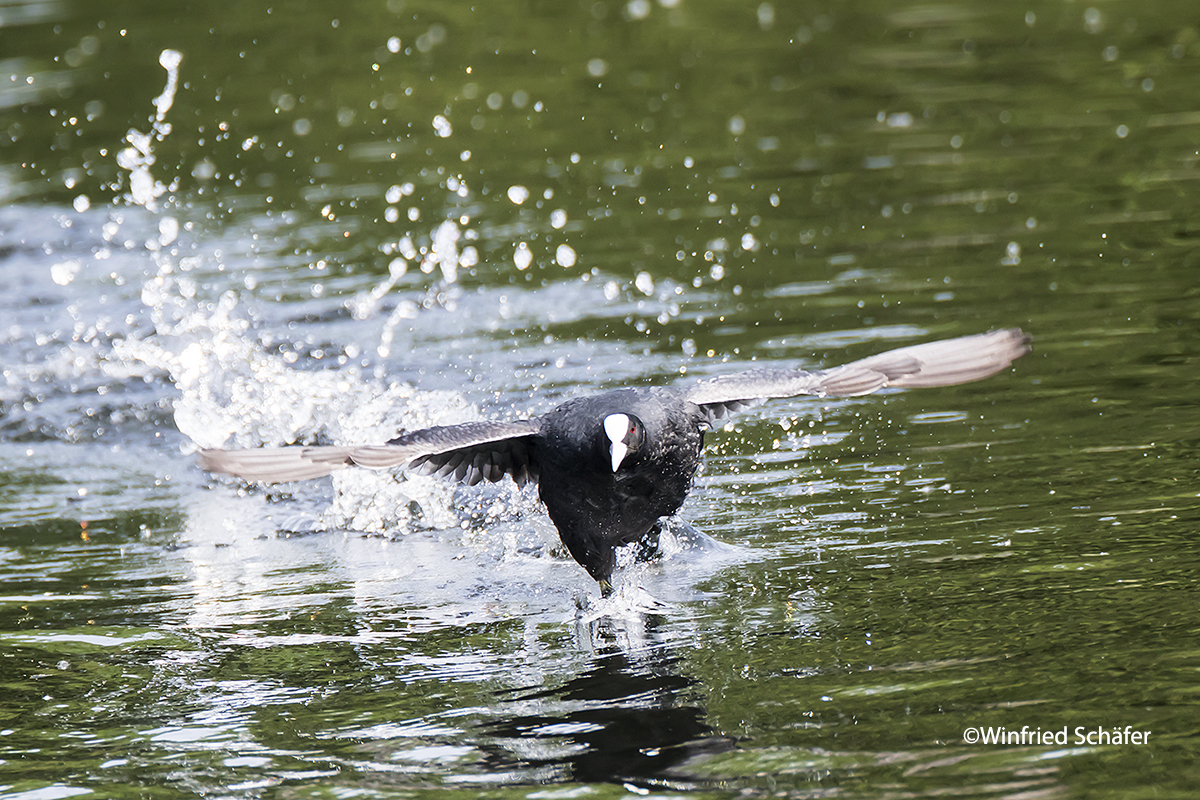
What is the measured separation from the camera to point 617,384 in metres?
8.57

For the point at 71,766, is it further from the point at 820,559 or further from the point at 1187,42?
the point at 1187,42

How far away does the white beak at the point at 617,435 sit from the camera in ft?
17.4

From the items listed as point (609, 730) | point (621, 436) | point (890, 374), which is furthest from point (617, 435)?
point (890, 374)

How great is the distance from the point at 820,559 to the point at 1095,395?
2215 millimetres

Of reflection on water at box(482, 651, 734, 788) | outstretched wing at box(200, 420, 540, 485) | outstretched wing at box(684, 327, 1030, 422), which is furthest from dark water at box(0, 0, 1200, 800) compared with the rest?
outstretched wing at box(684, 327, 1030, 422)

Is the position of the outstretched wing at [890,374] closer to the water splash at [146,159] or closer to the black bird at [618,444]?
the black bird at [618,444]

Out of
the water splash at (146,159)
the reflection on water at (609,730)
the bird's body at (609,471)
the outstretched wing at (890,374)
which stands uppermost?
the water splash at (146,159)

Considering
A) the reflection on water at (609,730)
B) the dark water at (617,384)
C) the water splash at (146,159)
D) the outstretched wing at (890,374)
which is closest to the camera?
the reflection on water at (609,730)

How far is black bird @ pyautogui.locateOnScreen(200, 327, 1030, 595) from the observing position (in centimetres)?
550

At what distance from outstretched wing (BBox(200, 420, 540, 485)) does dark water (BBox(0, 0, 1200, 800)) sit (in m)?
0.51

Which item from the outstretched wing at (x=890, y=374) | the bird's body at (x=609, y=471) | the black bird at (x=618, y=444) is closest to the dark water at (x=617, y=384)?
the bird's body at (x=609, y=471)

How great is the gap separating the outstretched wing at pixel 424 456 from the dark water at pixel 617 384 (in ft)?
1.66

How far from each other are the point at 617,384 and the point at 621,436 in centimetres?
326

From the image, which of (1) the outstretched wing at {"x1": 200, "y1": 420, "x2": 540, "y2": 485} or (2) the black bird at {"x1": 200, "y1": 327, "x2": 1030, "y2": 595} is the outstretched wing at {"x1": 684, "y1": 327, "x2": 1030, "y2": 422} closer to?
(2) the black bird at {"x1": 200, "y1": 327, "x2": 1030, "y2": 595}
